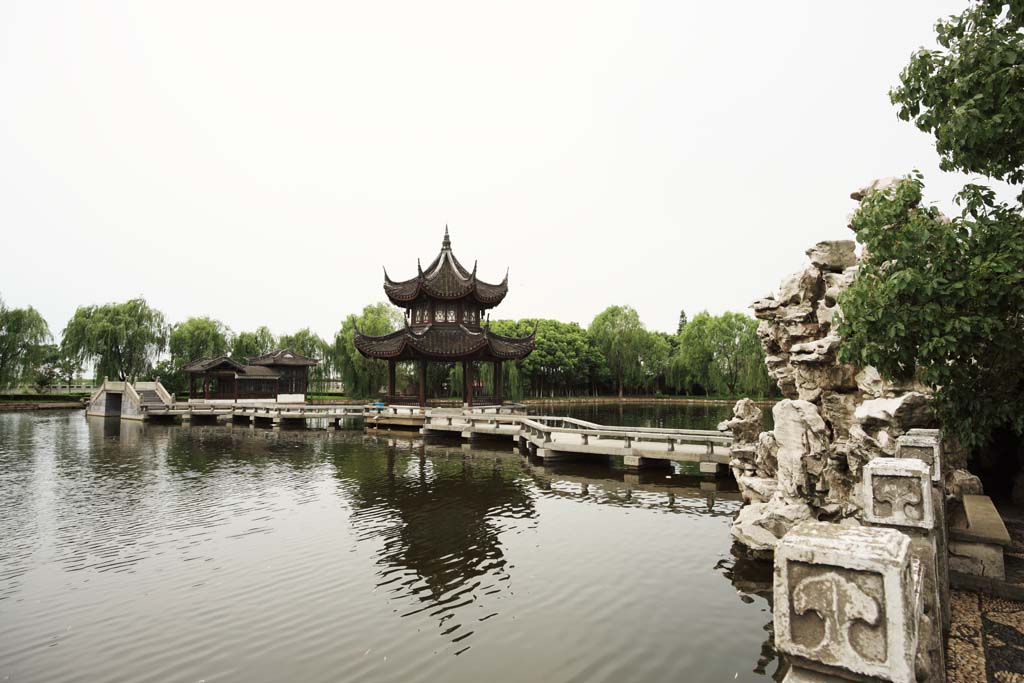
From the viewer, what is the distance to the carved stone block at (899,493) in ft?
12.2

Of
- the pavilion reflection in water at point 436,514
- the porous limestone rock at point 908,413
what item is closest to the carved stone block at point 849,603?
the porous limestone rock at point 908,413

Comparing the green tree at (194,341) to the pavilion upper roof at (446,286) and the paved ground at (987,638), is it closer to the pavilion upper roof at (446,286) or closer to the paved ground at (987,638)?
the pavilion upper roof at (446,286)

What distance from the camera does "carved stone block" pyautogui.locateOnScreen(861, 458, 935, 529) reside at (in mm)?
3730

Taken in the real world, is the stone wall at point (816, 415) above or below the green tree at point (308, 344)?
below

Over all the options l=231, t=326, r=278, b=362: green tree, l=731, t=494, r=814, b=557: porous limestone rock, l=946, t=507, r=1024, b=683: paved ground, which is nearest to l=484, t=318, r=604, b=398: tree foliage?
l=231, t=326, r=278, b=362: green tree

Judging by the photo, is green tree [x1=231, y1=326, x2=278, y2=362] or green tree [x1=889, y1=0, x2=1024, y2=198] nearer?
green tree [x1=889, y1=0, x2=1024, y2=198]

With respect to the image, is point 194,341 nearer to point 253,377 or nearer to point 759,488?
point 253,377

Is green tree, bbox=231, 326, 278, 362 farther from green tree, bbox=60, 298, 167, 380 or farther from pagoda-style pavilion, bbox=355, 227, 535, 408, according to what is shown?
pagoda-style pavilion, bbox=355, 227, 535, 408

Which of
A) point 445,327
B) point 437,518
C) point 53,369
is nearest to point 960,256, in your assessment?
point 437,518

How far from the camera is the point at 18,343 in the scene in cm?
4288

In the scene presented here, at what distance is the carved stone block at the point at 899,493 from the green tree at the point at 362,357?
145 ft

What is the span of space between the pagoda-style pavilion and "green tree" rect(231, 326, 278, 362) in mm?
31608

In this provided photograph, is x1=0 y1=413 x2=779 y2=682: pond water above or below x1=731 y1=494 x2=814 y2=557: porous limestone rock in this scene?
below

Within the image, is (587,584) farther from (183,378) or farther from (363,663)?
(183,378)
